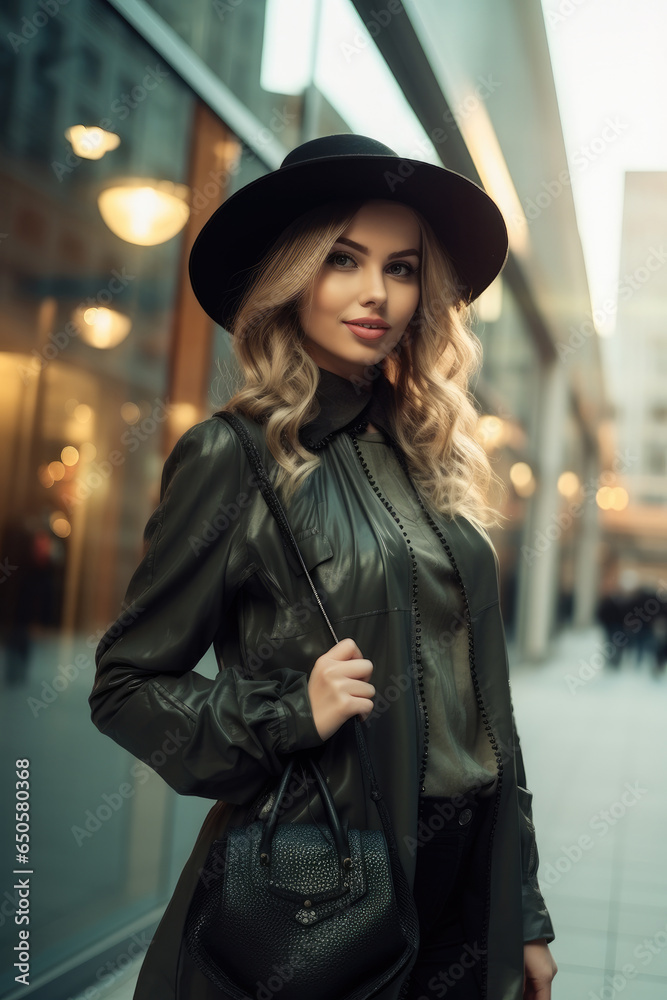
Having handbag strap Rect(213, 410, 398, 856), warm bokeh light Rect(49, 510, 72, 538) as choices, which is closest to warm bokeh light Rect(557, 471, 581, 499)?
warm bokeh light Rect(49, 510, 72, 538)

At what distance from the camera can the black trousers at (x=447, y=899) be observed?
1.37 metres

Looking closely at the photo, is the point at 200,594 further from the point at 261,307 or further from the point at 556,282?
the point at 556,282

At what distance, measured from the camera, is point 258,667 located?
134 centimetres

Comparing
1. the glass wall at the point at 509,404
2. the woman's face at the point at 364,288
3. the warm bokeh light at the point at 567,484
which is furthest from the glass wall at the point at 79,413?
the warm bokeh light at the point at 567,484

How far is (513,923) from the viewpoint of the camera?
145 cm

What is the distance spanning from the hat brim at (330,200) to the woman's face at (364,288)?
2.3 inches

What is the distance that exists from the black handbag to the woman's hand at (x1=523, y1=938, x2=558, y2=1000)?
0.51m

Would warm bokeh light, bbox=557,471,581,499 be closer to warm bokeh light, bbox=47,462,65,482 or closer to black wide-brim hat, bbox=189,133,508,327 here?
warm bokeh light, bbox=47,462,65,482

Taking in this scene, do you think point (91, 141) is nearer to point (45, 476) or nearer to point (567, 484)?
point (45, 476)

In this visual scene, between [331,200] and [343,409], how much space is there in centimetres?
36

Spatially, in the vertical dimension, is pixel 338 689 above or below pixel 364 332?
below

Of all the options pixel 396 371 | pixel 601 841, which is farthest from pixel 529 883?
pixel 601 841

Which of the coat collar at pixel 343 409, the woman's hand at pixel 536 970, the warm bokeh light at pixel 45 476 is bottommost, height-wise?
the woman's hand at pixel 536 970

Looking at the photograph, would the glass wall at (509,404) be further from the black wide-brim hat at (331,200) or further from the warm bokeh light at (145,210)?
the black wide-brim hat at (331,200)
